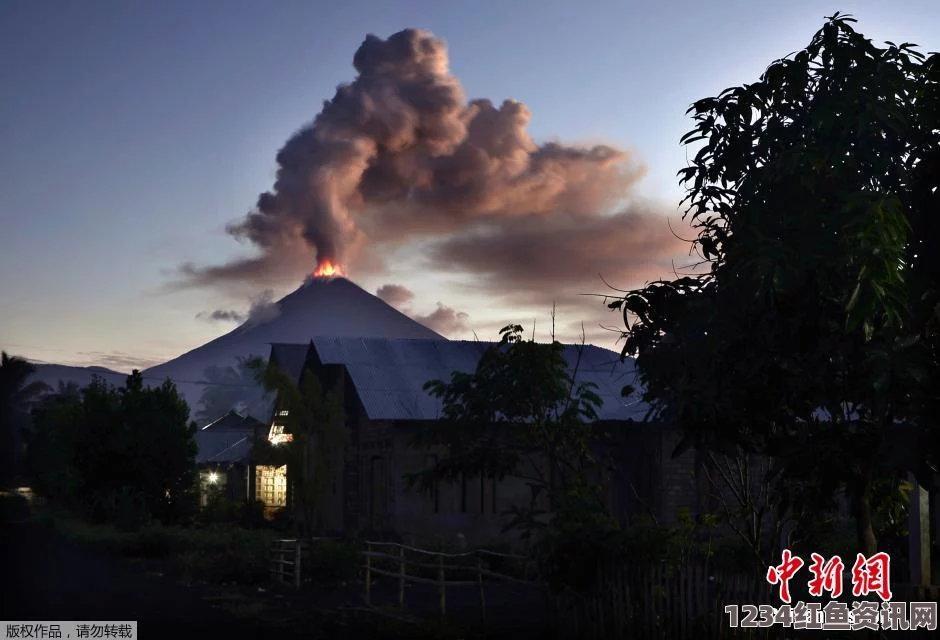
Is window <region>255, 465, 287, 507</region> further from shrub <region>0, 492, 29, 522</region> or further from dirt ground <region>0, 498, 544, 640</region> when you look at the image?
shrub <region>0, 492, 29, 522</region>

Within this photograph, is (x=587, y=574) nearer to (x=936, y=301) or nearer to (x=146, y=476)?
(x=936, y=301)

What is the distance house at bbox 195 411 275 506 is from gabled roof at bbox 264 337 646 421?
4.47 m

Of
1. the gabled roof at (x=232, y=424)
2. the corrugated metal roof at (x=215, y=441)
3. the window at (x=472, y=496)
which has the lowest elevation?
the window at (x=472, y=496)

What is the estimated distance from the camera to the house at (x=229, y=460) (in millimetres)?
47531

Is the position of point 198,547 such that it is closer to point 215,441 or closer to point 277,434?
point 277,434

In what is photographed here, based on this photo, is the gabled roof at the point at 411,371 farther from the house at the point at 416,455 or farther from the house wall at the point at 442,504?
the house wall at the point at 442,504

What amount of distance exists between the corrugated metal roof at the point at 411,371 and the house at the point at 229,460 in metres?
4.52

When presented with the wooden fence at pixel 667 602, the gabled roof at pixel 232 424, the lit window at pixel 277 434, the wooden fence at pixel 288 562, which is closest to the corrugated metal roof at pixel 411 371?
the wooden fence at pixel 288 562

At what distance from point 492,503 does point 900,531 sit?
461 inches

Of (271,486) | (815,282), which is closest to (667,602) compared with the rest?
(815,282)

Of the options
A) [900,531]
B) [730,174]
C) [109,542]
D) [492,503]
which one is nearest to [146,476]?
[109,542]

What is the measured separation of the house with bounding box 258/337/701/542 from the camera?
1145 inches

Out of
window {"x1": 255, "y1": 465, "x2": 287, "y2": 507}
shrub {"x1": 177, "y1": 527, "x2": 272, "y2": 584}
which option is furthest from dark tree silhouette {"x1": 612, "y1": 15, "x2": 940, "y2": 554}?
window {"x1": 255, "y1": 465, "x2": 287, "y2": 507}

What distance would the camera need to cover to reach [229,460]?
55.5m
